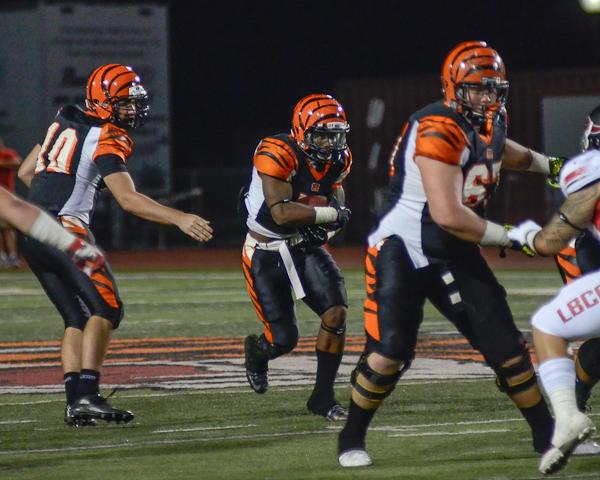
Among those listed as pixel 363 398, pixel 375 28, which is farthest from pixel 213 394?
pixel 375 28

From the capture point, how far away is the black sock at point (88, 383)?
26.5 feet

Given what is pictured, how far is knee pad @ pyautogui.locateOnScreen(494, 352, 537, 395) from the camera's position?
6562mm

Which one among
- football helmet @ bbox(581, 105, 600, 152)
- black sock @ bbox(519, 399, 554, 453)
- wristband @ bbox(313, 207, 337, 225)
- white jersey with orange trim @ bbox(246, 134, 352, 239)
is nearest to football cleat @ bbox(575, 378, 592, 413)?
black sock @ bbox(519, 399, 554, 453)

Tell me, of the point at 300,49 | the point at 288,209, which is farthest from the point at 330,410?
the point at 300,49

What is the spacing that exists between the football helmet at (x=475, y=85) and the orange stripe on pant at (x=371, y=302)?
0.69 metres

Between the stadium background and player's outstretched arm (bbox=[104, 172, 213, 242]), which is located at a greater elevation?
player's outstretched arm (bbox=[104, 172, 213, 242])

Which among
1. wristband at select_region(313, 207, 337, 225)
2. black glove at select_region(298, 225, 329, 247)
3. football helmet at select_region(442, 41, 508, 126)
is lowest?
black glove at select_region(298, 225, 329, 247)

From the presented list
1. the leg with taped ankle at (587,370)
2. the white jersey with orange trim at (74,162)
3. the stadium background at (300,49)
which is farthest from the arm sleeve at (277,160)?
the stadium background at (300,49)

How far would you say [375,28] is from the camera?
4200 cm

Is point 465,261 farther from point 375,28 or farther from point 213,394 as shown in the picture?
point 375,28

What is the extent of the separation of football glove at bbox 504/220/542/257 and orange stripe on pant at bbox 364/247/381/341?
0.62 m

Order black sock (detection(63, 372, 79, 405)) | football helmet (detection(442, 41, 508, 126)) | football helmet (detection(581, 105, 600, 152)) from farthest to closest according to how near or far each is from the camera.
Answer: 1. black sock (detection(63, 372, 79, 405))
2. football helmet (detection(581, 105, 600, 152))
3. football helmet (detection(442, 41, 508, 126))

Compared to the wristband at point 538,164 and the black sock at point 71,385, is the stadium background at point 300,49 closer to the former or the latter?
the black sock at point 71,385

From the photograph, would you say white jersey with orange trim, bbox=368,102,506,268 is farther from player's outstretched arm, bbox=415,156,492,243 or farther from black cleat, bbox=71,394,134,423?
black cleat, bbox=71,394,134,423
